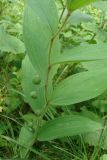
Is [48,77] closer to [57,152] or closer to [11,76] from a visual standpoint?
[57,152]

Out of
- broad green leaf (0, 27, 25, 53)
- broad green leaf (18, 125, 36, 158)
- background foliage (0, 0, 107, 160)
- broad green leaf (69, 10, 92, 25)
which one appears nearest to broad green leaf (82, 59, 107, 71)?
background foliage (0, 0, 107, 160)

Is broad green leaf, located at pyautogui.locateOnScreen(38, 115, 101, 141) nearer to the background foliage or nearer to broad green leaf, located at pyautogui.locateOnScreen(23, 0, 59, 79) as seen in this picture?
the background foliage

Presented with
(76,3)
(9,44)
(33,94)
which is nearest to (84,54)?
(76,3)

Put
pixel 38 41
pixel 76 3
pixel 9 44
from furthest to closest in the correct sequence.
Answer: pixel 9 44 → pixel 38 41 → pixel 76 3

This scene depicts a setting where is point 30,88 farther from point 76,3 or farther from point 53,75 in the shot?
point 76,3

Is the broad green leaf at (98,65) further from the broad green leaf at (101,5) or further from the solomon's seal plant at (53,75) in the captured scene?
the broad green leaf at (101,5)

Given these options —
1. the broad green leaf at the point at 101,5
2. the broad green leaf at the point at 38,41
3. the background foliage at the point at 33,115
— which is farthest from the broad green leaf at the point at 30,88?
the broad green leaf at the point at 101,5

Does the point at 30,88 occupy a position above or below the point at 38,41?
below
